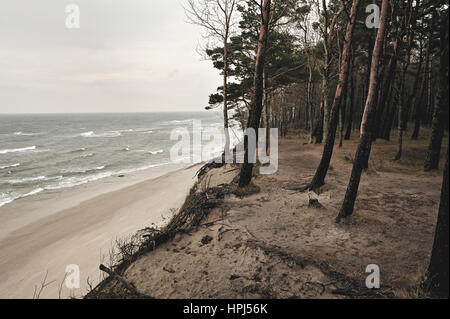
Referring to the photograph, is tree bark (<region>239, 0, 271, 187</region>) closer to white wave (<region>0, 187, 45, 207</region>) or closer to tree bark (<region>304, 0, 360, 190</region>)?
tree bark (<region>304, 0, 360, 190</region>)

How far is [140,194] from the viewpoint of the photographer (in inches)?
691

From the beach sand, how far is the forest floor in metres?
2.72

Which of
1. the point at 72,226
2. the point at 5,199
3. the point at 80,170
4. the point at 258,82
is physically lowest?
the point at 5,199

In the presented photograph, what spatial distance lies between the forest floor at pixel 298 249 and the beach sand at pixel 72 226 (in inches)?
107

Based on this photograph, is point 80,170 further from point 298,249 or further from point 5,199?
point 298,249

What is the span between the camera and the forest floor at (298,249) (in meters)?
3.95

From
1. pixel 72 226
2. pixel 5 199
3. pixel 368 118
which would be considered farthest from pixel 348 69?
pixel 5 199

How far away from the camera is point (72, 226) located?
12.7 metres

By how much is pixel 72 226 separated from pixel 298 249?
13.1m

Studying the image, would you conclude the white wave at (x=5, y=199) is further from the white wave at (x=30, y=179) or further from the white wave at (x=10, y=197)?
the white wave at (x=30, y=179)

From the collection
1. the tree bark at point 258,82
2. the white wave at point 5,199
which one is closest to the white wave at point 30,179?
the white wave at point 5,199

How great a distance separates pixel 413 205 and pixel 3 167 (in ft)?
130
